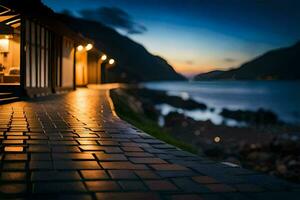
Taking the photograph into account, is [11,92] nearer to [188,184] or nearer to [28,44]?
[28,44]

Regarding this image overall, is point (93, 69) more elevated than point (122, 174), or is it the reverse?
point (93, 69)

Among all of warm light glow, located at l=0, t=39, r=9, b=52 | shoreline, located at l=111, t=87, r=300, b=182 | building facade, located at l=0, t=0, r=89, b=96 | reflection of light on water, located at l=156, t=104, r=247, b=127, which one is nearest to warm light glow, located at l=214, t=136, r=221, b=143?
shoreline, located at l=111, t=87, r=300, b=182

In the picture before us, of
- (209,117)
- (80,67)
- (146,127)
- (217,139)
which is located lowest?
(209,117)

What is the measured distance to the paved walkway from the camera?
312 centimetres

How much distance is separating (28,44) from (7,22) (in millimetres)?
1016

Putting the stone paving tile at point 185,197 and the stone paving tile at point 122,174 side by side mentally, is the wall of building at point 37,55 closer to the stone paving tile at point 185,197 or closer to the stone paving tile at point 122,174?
the stone paving tile at point 122,174

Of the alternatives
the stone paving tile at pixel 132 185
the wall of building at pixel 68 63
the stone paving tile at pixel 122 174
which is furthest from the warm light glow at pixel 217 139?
the stone paving tile at pixel 132 185

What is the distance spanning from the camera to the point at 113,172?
3783 millimetres

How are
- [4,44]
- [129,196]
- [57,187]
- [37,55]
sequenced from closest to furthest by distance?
[129,196] < [57,187] < [37,55] < [4,44]

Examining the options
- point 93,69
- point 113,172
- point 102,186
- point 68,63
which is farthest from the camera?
point 93,69

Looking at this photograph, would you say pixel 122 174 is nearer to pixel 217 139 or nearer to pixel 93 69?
pixel 217 139

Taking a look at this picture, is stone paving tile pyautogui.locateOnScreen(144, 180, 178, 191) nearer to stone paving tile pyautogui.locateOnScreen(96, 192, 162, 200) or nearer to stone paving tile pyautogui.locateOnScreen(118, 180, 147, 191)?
stone paving tile pyautogui.locateOnScreen(118, 180, 147, 191)

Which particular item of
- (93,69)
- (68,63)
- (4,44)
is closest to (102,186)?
(4,44)

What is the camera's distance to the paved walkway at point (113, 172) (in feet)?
10.2
